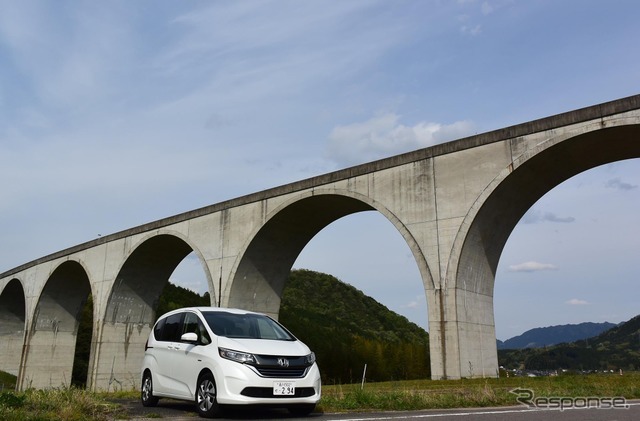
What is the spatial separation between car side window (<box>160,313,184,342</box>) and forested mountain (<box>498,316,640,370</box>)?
2806 inches

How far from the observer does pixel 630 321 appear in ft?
364

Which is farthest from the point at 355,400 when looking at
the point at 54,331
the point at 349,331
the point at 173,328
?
the point at 349,331

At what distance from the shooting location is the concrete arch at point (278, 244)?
22406mm

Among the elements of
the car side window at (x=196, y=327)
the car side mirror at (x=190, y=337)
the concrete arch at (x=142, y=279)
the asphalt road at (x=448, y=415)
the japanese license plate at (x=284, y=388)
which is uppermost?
the concrete arch at (x=142, y=279)

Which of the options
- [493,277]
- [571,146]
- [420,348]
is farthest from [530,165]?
[420,348]

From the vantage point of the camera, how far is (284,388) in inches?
301

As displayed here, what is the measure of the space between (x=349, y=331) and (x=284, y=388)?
9144 cm

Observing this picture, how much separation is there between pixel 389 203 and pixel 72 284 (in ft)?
89.9

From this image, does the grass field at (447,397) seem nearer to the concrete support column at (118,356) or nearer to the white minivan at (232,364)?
the white minivan at (232,364)

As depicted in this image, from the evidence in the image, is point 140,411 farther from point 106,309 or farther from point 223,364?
point 106,309

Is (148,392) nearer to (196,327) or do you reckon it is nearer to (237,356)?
(196,327)

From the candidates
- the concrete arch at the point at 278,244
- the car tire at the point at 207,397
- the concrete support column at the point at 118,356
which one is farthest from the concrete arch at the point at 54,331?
the car tire at the point at 207,397

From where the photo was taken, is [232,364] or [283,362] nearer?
[232,364]

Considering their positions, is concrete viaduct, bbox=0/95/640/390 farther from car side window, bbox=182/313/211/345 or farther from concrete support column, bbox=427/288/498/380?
car side window, bbox=182/313/211/345
